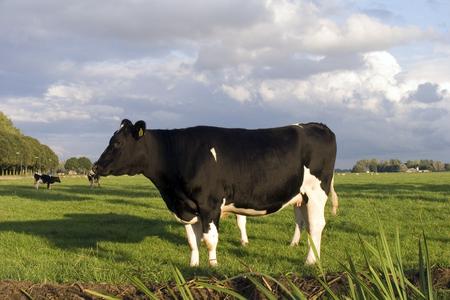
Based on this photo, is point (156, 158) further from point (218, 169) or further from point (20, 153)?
point (20, 153)

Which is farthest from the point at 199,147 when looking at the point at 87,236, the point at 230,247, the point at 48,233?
the point at 48,233

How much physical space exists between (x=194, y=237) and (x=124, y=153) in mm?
1803

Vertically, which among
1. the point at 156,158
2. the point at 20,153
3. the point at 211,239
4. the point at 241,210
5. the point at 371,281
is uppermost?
the point at 20,153

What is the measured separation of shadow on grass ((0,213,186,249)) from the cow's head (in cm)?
319

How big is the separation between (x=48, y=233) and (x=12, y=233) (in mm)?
868

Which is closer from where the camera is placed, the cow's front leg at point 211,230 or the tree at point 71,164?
the cow's front leg at point 211,230

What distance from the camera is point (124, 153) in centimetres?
912

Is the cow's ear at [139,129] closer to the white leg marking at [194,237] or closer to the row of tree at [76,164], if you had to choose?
the white leg marking at [194,237]

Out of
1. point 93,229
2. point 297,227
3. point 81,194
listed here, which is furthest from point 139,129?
point 81,194

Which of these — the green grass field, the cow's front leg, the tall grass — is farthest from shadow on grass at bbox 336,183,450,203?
the tall grass

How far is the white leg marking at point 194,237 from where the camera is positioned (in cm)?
869

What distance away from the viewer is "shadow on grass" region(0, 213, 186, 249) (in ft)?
41.2

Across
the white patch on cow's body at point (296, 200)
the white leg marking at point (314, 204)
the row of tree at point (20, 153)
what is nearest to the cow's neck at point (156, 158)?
the white patch on cow's body at point (296, 200)

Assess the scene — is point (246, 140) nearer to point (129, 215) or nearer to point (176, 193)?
point (176, 193)
